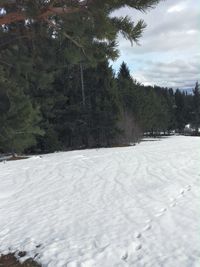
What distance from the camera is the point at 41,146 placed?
36531mm

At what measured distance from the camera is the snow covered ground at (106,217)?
23.3ft

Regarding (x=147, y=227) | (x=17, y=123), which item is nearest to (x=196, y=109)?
(x=17, y=123)

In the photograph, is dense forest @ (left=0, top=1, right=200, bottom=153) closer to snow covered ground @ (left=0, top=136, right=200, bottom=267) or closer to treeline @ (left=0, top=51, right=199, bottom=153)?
treeline @ (left=0, top=51, right=199, bottom=153)

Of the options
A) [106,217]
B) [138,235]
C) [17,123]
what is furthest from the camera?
[17,123]

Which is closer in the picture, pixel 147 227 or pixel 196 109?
pixel 147 227

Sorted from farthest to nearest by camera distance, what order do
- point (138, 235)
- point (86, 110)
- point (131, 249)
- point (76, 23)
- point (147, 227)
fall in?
point (86, 110), point (147, 227), point (138, 235), point (131, 249), point (76, 23)

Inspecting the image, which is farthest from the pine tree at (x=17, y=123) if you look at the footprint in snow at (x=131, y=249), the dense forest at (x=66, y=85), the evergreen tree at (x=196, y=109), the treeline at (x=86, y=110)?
the evergreen tree at (x=196, y=109)

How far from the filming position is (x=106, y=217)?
952 centimetres

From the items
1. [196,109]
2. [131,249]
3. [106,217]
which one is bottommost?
[131,249]

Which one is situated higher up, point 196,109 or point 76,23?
point 196,109

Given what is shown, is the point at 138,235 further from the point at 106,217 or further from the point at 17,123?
the point at 17,123

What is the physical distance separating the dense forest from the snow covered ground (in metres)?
2.82

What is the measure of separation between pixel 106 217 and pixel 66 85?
31.3 m

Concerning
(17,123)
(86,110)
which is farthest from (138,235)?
(86,110)
